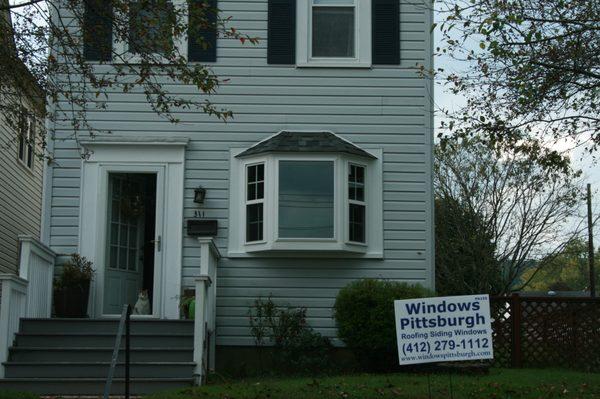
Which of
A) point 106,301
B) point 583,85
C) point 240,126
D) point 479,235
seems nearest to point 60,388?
point 106,301

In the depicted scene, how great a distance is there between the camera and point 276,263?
14.1 m

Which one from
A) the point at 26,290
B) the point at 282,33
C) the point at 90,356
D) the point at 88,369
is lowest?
the point at 88,369

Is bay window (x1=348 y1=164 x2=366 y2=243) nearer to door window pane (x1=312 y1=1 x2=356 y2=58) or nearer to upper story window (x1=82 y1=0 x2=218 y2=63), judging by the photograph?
door window pane (x1=312 y1=1 x2=356 y2=58)

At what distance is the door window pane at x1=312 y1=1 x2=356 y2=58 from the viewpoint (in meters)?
14.7

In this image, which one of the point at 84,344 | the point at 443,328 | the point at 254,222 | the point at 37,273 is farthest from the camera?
the point at 254,222

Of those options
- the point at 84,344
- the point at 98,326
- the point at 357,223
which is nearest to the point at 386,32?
the point at 357,223

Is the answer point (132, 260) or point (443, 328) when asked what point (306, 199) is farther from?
point (443, 328)

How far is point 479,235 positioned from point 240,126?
15.0 m

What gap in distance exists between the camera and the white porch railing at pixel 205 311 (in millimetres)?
11742

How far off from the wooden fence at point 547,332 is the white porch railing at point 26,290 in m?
6.95

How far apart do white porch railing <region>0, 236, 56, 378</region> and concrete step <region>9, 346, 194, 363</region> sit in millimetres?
232

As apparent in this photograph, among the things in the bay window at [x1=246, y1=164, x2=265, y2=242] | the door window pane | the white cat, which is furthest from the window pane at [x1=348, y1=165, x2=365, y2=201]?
the white cat

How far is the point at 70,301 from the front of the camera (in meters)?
13.4

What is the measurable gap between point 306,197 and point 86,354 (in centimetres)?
391
